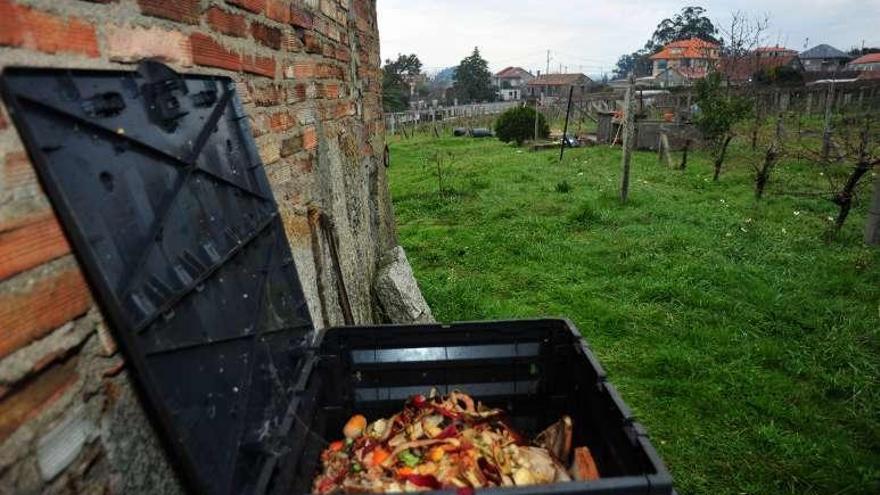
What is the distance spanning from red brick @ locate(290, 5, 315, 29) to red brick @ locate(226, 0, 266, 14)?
14.2 inches

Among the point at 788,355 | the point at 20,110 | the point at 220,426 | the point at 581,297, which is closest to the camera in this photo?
the point at 20,110

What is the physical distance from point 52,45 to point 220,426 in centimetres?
87

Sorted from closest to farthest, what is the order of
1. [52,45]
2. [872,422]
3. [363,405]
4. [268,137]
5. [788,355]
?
[52,45]
[363,405]
[268,137]
[872,422]
[788,355]

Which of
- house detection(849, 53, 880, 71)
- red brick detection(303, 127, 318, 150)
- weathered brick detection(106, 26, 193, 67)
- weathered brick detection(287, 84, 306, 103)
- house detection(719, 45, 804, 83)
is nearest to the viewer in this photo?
weathered brick detection(106, 26, 193, 67)

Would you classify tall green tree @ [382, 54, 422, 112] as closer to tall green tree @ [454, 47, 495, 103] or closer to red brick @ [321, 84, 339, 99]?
tall green tree @ [454, 47, 495, 103]

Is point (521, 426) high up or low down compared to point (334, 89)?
down

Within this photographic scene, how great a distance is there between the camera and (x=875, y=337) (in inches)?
160

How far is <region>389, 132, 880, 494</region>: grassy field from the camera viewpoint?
121 inches

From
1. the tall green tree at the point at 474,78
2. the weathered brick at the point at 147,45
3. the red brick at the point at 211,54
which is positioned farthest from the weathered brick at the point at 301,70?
the tall green tree at the point at 474,78

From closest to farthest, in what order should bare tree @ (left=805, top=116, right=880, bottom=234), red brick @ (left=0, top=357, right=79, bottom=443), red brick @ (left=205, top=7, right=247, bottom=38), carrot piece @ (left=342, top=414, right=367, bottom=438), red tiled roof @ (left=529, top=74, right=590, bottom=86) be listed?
1. red brick @ (left=0, top=357, right=79, bottom=443)
2. red brick @ (left=205, top=7, right=247, bottom=38)
3. carrot piece @ (left=342, top=414, right=367, bottom=438)
4. bare tree @ (left=805, top=116, right=880, bottom=234)
5. red tiled roof @ (left=529, top=74, right=590, bottom=86)

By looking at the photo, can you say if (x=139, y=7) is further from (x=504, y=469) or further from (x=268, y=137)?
(x=504, y=469)

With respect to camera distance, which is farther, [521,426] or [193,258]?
[521,426]

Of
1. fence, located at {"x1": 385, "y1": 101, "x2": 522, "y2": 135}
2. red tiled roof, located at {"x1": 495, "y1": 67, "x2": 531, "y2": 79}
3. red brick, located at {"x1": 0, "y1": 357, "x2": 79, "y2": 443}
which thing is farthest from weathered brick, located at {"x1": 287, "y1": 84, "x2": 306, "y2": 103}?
red tiled roof, located at {"x1": 495, "y1": 67, "x2": 531, "y2": 79}

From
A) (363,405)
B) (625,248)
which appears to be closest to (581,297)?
(625,248)
